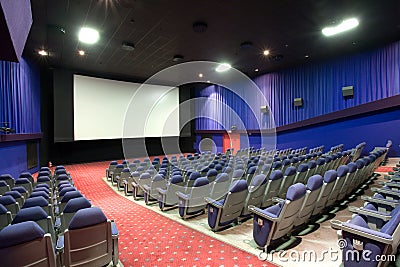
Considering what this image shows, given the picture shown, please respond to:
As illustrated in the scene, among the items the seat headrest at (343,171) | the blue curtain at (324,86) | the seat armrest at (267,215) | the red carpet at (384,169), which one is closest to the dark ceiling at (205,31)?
the blue curtain at (324,86)

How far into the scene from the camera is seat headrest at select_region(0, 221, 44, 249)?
1.68 m

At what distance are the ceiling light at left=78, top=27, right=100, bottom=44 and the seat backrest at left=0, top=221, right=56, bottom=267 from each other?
6.94 meters

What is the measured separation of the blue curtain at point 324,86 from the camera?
938cm

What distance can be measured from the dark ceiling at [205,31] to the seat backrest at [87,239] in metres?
5.37

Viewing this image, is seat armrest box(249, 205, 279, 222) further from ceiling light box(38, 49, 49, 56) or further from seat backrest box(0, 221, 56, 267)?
ceiling light box(38, 49, 49, 56)

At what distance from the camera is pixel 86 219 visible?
7.21 ft

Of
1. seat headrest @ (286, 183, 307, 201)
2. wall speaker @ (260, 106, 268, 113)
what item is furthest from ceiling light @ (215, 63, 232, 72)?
seat headrest @ (286, 183, 307, 201)

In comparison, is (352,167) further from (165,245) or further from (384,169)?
(384,169)

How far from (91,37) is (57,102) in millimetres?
4530

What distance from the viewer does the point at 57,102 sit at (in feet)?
34.4

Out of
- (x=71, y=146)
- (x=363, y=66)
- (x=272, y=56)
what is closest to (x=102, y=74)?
(x=71, y=146)

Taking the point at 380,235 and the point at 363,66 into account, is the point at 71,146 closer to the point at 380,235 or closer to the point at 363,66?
the point at 380,235

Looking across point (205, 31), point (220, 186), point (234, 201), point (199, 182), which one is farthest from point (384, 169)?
point (205, 31)

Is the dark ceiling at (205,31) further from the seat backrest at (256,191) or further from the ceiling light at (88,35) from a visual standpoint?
the seat backrest at (256,191)
